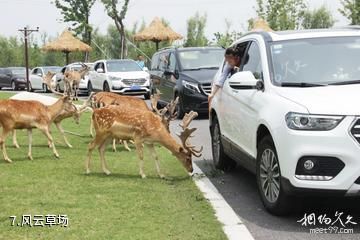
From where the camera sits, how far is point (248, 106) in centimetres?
709

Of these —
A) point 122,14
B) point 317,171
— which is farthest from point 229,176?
A: point 122,14

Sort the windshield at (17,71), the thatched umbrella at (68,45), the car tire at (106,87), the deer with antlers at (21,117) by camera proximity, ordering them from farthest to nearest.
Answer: the windshield at (17,71) → the thatched umbrella at (68,45) → the car tire at (106,87) → the deer with antlers at (21,117)

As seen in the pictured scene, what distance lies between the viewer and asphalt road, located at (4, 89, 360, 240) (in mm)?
5863

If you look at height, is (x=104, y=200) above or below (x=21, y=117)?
below

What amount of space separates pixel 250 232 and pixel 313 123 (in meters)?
1.20

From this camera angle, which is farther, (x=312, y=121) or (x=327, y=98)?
(x=327, y=98)

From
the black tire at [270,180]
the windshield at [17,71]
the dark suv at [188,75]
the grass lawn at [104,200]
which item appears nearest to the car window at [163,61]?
the dark suv at [188,75]

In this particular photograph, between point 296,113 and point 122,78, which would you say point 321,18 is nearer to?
point 122,78

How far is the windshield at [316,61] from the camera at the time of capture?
6.64 m

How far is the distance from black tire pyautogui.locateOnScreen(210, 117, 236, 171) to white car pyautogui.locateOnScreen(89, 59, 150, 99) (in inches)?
590

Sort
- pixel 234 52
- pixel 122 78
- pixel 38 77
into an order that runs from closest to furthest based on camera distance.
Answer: pixel 234 52 < pixel 122 78 < pixel 38 77

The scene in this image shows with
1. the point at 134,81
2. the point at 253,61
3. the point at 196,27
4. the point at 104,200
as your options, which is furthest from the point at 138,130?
the point at 196,27

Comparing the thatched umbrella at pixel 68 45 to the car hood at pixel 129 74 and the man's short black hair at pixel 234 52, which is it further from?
the man's short black hair at pixel 234 52

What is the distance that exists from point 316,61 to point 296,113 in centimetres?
124
